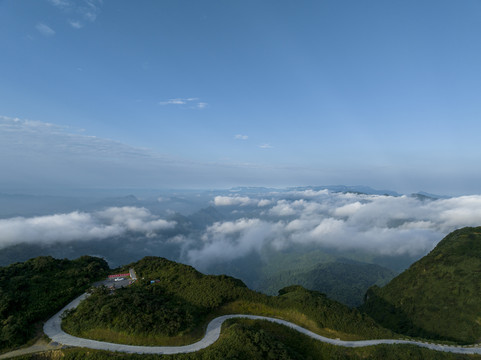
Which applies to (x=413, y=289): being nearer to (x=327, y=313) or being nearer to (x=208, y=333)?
(x=327, y=313)

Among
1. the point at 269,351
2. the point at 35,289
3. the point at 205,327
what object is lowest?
the point at 205,327

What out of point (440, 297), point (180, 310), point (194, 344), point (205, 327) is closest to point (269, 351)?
point (194, 344)

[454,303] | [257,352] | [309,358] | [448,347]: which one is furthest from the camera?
[454,303]

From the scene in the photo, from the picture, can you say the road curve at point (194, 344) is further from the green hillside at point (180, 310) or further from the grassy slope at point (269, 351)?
the grassy slope at point (269, 351)

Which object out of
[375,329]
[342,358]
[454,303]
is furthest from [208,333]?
[454,303]

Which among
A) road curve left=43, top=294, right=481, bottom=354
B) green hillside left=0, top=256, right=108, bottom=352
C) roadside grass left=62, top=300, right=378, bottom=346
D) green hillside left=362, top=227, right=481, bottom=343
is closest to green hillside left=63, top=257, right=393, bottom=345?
roadside grass left=62, top=300, right=378, bottom=346

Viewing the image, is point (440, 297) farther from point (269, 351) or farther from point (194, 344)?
point (194, 344)

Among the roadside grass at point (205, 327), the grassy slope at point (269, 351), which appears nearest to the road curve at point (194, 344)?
the roadside grass at point (205, 327)
